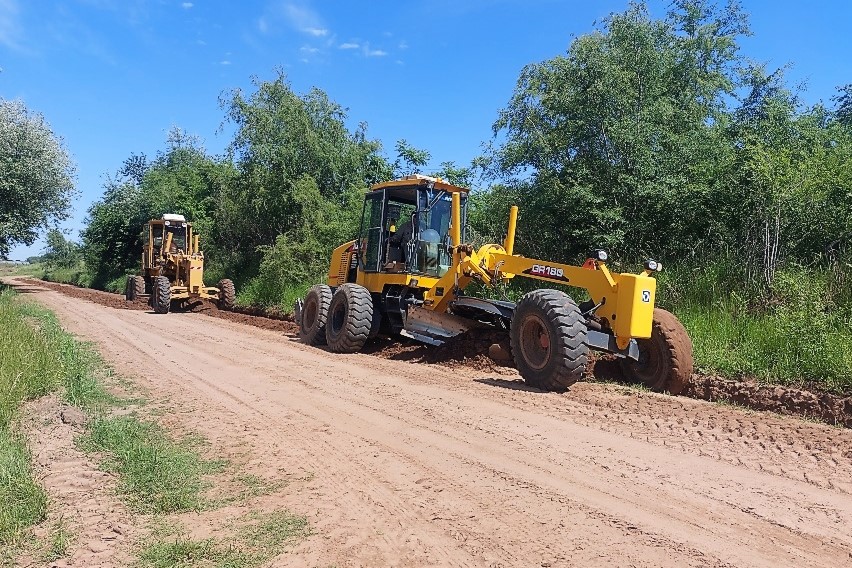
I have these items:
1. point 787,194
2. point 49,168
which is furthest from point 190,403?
point 49,168

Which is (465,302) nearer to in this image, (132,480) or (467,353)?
(467,353)

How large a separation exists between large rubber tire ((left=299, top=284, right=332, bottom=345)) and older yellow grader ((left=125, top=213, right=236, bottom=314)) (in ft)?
28.7

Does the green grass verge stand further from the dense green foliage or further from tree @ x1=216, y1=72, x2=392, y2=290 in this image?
tree @ x1=216, y1=72, x2=392, y2=290

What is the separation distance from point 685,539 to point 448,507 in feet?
4.51

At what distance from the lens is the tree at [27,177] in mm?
25017

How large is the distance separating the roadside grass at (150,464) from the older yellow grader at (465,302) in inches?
165

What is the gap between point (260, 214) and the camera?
82.0 ft

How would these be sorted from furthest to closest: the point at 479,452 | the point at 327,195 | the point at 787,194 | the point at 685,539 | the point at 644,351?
the point at 327,195
the point at 787,194
the point at 644,351
the point at 479,452
the point at 685,539

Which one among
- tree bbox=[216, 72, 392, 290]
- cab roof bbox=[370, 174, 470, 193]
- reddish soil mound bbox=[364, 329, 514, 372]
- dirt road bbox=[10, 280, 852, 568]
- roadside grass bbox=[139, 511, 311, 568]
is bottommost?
roadside grass bbox=[139, 511, 311, 568]

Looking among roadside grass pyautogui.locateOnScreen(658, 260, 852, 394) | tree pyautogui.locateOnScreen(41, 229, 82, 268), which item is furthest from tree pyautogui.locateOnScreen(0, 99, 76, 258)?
tree pyautogui.locateOnScreen(41, 229, 82, 268)

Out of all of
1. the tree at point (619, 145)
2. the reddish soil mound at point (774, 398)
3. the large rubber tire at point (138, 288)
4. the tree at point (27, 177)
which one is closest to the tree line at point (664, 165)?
the tree at point (619, 145)

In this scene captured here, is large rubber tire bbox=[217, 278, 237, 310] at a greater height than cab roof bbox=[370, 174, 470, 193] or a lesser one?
lesser

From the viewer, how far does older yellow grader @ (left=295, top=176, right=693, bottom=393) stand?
7.72 metres

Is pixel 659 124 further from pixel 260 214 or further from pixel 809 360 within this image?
pixel 260 214
